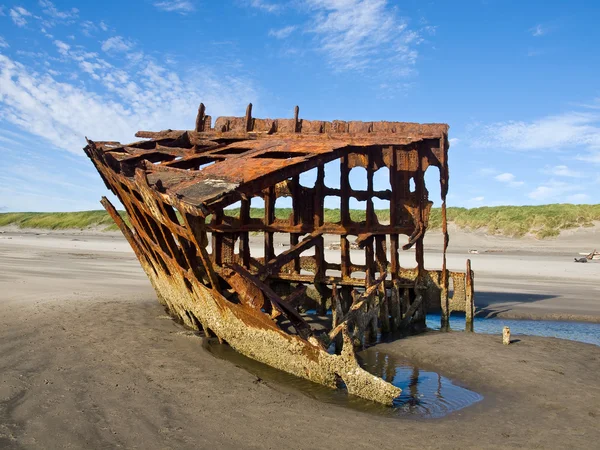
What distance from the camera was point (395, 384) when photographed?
22.2ft

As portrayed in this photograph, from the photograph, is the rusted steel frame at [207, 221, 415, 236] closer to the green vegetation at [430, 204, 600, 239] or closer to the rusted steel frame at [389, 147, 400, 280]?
the rusted steel frame at [389, 147, 400, 280]

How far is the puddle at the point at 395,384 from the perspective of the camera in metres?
5.59

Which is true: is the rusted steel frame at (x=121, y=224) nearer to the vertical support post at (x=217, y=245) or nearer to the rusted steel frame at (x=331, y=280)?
the vertical support post at (x=217, y=245)

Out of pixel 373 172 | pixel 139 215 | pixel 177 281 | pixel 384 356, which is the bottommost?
pixel 384 356

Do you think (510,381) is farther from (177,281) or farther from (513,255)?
(513,255)

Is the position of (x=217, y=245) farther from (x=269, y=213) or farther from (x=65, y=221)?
(x=65, y=221)

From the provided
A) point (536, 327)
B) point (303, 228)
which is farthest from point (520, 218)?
point (303, 228)

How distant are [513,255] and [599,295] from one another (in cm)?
1427

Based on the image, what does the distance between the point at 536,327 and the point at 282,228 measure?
20.7ft

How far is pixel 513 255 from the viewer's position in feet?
94.3

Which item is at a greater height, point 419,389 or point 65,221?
point 65,221

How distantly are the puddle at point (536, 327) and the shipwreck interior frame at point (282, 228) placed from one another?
58cm

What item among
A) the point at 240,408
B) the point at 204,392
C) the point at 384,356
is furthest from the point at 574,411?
the point at 204,392

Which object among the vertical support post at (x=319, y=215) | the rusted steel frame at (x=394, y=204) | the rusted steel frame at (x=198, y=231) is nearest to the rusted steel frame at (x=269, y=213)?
the vertical support post at (x=319, y=215)
